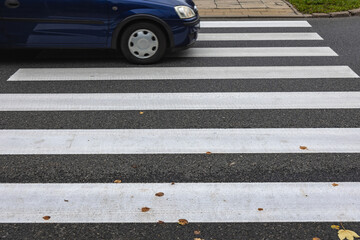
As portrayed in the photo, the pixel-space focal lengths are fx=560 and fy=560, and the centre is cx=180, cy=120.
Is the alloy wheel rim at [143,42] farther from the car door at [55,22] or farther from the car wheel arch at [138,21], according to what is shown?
the car door at [55,22]

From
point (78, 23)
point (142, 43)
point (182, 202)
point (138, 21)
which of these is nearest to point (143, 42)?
point (142, 43)

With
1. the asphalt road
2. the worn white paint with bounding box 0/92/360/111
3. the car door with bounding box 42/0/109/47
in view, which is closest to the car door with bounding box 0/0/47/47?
the car door with bounding box 42/0/109/47

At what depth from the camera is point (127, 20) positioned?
8328 millimetres

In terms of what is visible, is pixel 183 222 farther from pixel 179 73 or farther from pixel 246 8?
pixel 246 8

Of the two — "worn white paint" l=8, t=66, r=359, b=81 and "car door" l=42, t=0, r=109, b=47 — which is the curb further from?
"car door" l=42, t=0, r=109, b=47

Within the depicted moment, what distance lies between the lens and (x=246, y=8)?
41.0 feet

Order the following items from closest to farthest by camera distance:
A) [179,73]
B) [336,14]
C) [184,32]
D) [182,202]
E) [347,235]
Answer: [347,235]
[182,202]
[179,73]
[184,32]
[336,14]

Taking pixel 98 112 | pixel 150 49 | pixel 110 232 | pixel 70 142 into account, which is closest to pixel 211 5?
pixel 150 49

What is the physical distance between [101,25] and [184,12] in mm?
1270

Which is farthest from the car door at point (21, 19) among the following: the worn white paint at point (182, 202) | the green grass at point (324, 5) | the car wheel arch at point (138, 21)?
the green grass at point (324, 5)

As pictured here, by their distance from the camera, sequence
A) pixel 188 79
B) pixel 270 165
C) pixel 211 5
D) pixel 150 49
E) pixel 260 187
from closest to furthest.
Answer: pixel 260 187
pixel 270 165
pixel 188 79
pixel 150 49
pixel 211 5

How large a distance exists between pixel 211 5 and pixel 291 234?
945 cm

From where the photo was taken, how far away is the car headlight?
8.45 m

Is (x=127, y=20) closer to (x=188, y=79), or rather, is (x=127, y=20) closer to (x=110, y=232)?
(x=188, y=79)
